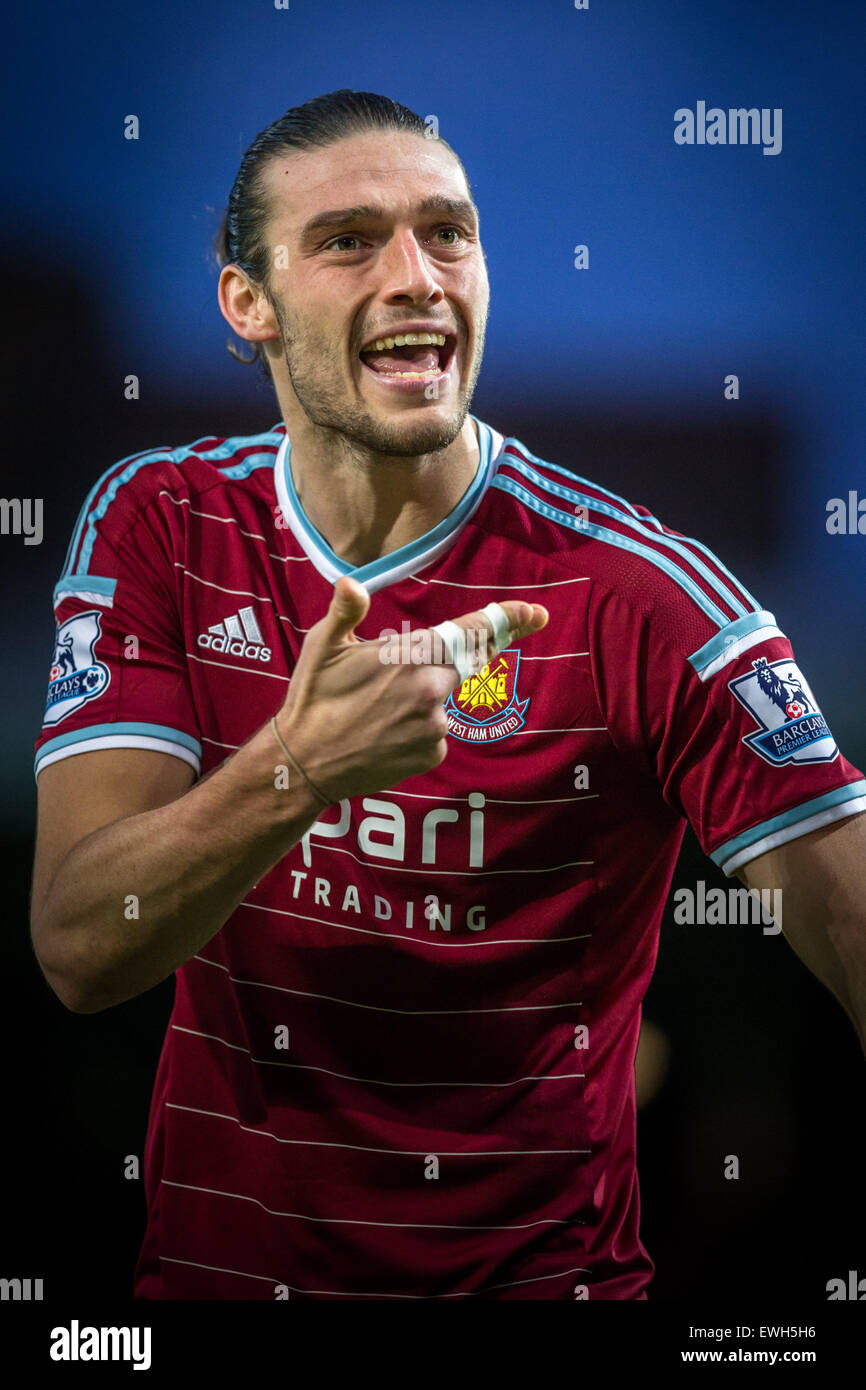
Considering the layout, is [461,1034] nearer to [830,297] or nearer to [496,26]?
[830,297]

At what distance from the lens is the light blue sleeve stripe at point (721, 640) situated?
123 cm

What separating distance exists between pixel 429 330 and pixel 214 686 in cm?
43

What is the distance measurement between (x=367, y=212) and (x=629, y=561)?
45 cm

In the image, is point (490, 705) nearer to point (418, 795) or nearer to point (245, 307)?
point (418, 795)

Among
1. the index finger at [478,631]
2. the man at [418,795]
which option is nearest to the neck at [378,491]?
the man at [418,795]

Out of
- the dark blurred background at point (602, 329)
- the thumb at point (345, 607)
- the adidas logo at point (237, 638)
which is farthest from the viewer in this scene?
the dark blurred background at point (602, 329)

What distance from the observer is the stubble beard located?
125cm

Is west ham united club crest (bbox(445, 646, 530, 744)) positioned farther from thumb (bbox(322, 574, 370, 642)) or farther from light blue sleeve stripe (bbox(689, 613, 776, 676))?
thumb (bbox(322, 574, 370, 642))

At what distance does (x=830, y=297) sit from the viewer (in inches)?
60.9

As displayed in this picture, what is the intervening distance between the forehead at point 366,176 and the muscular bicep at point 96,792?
1.94 ft

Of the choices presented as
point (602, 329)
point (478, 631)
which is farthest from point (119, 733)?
point (602, 329)

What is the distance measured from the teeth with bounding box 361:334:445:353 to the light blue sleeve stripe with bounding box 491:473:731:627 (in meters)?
0.16

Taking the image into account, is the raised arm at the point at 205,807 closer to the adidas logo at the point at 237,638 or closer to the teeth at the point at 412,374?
the adidas logo at the point at 237,638

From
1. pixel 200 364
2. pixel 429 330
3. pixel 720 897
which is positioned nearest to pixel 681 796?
pixel 720 897
